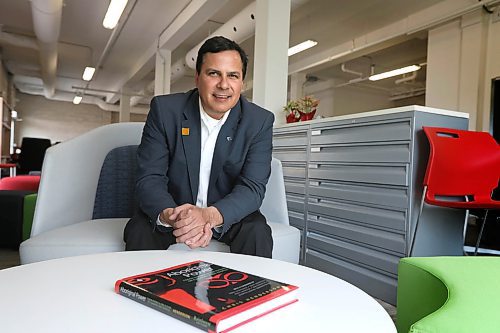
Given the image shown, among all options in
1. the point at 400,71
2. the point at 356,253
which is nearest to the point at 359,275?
the point at 356,253

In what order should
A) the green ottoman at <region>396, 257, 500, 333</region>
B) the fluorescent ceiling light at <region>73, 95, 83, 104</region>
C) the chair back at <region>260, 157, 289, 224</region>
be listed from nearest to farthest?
the green ottoman at <region>396, 257, 500, 333</region> < the chair back at <region>260, 157, 289, 224</region> < the fluorescent ceiling light at <region>73, 95, 83, 104</region>

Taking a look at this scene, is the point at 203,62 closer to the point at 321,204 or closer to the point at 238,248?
the point at 238,248

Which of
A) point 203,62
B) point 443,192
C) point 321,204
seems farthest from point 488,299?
point 321,204

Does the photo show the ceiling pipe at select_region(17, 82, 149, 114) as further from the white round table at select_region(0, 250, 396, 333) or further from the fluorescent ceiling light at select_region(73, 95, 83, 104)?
the white round table at select_region(0, 250, 396, 333)

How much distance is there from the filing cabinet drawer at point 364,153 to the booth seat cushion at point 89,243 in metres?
0.91

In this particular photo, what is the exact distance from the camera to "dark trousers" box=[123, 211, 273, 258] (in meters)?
1.49

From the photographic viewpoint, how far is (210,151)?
1743mm

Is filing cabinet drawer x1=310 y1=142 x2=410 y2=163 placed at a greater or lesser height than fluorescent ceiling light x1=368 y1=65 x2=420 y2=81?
lesser

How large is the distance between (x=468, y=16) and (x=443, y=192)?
209 inches

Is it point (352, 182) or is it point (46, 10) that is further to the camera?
point (46, 10)

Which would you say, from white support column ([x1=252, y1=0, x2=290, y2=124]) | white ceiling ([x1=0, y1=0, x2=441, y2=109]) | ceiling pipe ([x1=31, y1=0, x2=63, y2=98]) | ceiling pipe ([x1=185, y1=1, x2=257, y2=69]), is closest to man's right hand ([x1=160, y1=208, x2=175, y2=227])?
white support column ([x1=252, y1=0, x2=290, y2=124])

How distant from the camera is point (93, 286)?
85cm

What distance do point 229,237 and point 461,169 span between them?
1581 millimetres

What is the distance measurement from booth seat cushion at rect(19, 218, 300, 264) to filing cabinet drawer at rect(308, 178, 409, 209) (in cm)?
83
